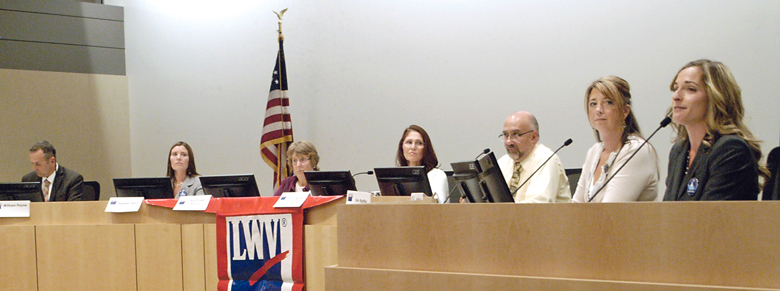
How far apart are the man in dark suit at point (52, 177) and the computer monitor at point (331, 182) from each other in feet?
7.62

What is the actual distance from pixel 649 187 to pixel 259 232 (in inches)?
67.3

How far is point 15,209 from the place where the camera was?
134 inches

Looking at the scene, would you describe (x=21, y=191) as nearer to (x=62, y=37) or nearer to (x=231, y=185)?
(x=231, y=185)

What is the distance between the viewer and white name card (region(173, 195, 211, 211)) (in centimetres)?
312

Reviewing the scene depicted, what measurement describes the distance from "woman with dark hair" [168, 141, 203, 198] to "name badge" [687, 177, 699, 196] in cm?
341

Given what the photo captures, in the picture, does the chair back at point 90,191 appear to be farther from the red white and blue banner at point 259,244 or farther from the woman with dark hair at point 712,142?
the woman with dark hair at point 712,142

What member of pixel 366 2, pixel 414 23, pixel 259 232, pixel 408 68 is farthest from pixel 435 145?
pixel 259 232

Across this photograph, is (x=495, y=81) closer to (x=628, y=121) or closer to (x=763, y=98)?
(x=763, y=98)

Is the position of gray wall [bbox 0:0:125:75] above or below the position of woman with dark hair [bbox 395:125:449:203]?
above

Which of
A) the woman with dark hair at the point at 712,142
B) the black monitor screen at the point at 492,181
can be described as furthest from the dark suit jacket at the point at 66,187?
the woman with dark hair at the point at 712,142

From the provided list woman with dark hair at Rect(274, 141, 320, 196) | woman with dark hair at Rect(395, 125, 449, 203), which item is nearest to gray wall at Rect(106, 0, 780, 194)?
woman with dark hair at Rect(395, 125, 449, 203)

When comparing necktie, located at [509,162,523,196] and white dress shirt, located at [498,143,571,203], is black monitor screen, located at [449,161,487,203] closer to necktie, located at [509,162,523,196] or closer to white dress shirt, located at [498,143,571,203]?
white dress shirt, located at [498,143,571,203]

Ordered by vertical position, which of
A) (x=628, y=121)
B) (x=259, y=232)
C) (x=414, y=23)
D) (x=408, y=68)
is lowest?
(x=259, y=232)

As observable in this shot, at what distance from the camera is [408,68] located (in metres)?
5.53
